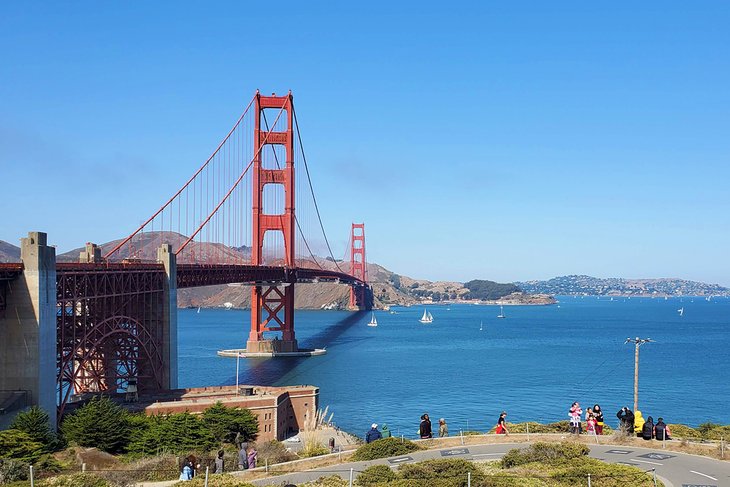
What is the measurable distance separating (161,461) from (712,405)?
44831mm

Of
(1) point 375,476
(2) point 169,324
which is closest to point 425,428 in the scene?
(1) point 375,476

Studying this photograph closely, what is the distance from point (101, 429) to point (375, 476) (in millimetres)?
13770

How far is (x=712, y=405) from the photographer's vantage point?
5466 cm

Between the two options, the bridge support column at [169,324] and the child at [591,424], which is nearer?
the child at [591,424]

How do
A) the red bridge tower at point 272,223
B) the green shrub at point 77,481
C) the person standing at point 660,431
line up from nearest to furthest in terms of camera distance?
the green shrub at point 77,481 < the person standing at point 660,431 < the red bridge tower at point 272,223

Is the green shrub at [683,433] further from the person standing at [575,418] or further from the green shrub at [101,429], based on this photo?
the green shrub at [101,429]

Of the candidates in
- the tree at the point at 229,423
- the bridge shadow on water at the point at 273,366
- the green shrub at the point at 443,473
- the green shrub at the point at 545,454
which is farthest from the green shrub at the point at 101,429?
the bridge shadow on water at the point at 273,366

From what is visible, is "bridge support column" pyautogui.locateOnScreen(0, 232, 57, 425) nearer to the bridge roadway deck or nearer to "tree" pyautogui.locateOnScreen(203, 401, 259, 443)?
the bridge roadway deck

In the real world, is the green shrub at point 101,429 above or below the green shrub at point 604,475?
below

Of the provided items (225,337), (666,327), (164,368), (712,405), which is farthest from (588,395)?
(666,327)

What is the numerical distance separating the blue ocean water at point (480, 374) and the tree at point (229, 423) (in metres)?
12.4

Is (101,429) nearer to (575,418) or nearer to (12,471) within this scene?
(12,471)

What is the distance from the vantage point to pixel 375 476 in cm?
1642

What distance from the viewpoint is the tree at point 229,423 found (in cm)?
2938
